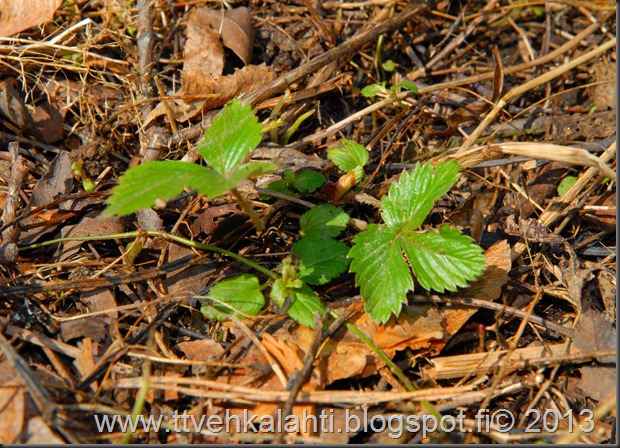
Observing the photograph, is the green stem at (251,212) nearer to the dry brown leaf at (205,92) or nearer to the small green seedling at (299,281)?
the small green seedling at (299,281)

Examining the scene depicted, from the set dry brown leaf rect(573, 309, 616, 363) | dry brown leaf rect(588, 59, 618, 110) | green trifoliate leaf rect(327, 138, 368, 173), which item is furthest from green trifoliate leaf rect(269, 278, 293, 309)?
dry brown leaf rect(588, 59, 618, 110)

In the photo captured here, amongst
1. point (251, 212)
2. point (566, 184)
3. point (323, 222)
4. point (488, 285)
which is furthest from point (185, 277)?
point (566, 184)

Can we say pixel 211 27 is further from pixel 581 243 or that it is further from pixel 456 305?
pixel 581 243

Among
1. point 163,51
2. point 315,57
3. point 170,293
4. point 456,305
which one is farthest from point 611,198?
point 163,51

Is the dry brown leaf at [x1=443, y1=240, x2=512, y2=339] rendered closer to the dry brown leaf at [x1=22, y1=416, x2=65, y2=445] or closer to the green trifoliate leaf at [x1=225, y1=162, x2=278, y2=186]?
the green trifoliate leaf at [x1=225, y1=162, x2=278, y2=186]

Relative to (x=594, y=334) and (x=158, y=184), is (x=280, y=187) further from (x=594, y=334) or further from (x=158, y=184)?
(x=594, y=334)
